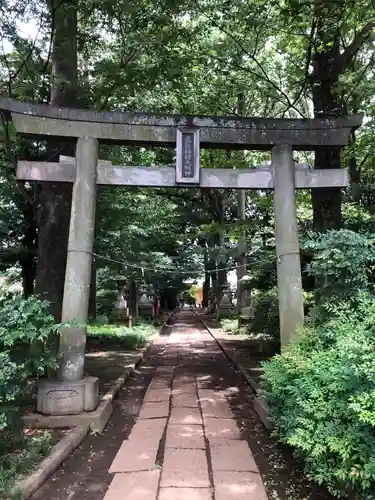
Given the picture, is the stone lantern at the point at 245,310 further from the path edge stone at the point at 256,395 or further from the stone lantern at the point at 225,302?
the stone lantern at the point at 225,302

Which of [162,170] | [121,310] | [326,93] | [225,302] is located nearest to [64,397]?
[162,170]

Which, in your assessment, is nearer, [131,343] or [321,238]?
[321,238]

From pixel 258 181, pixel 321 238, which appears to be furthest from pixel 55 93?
pixel 321 238

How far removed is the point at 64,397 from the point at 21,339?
149 centimetres

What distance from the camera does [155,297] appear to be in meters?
27.7

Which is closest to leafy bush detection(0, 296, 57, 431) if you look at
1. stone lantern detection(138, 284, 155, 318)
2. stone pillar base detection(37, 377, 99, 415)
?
stone pillar base detection(37, 377, 99, 415)

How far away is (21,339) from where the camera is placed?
173 inches

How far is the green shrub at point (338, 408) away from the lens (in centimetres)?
279

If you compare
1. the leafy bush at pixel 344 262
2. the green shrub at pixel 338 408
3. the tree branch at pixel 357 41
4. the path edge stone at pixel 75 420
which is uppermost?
the tree branch at pixel 357 41

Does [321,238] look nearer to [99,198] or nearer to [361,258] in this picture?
[361,258]

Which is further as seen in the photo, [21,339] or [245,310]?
[245,310]

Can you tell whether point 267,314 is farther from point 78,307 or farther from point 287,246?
point 78,307

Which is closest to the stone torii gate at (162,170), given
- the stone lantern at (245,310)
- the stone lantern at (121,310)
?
the stone lantern at (245,310)

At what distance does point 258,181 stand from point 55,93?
14.7 feet
